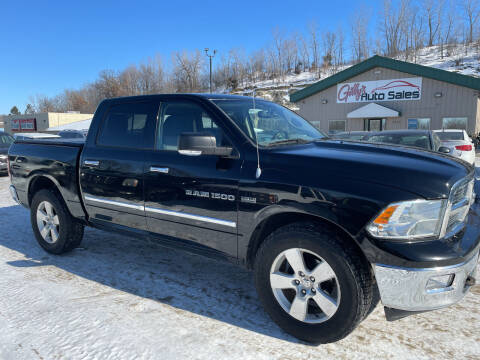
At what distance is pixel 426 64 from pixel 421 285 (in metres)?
69.2

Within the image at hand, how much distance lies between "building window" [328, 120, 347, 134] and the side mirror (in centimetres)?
2458

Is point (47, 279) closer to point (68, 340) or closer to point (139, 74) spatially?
point (68, 340)

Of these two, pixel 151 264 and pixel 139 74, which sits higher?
pixel 139 74

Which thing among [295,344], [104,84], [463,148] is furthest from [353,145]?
[104,84]

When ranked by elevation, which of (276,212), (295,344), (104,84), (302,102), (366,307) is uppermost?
(104,84)

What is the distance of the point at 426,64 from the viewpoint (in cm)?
6103

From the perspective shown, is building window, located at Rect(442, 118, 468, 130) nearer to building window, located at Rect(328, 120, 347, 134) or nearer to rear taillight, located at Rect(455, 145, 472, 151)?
building window, located at Rect(328, 120, 347, 134)

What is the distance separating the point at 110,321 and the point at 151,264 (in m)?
1.25

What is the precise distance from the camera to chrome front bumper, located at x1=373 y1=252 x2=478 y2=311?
2191 mm

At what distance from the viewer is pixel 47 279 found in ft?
12.4

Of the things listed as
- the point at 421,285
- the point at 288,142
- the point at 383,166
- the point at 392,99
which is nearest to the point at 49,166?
the point at 288,142

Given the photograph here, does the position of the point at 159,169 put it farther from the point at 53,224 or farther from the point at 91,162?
the point at 53,224

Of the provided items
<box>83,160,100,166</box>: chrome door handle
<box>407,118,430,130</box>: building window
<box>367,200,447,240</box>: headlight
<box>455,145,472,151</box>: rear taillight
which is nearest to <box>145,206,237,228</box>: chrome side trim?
<box>83,160,100,166</box>: chrome door handle

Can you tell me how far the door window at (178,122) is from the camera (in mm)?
3324
